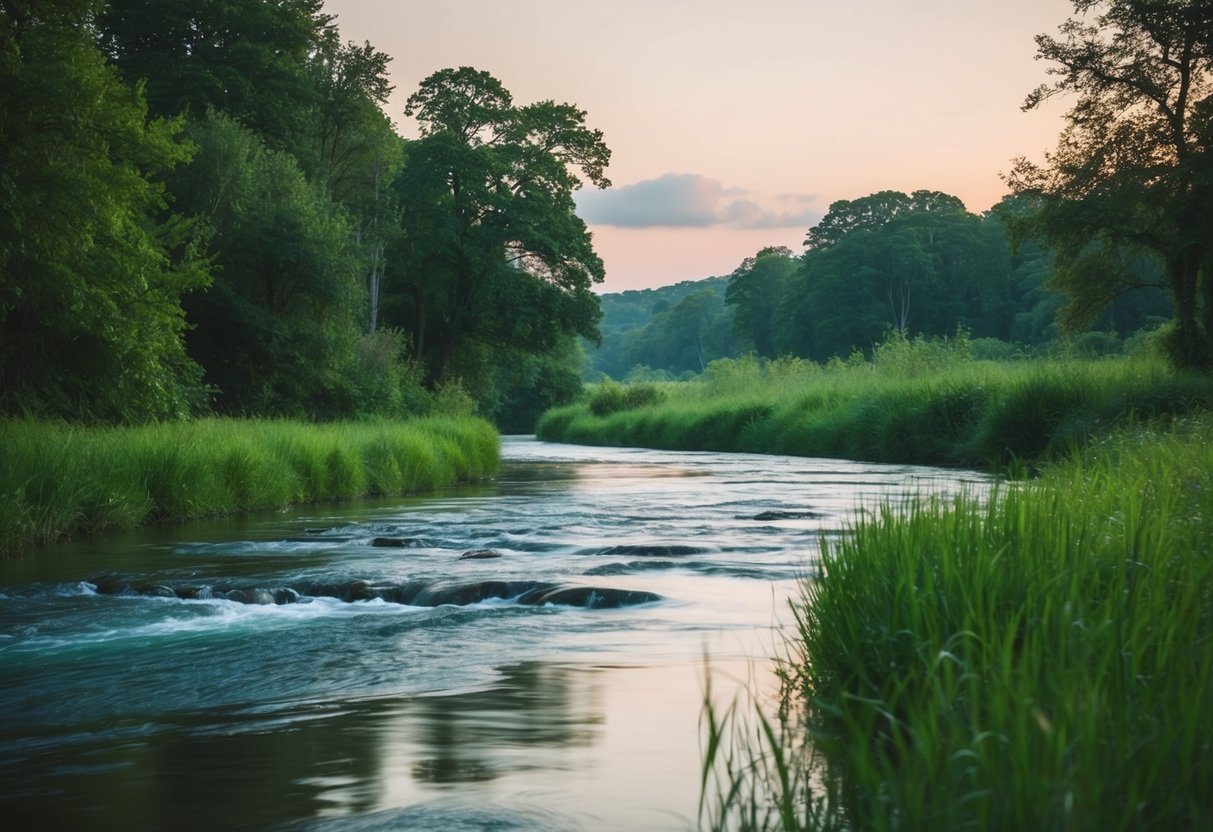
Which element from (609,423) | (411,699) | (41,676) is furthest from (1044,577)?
→ (609,423)

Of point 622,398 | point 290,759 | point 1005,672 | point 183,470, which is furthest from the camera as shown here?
point 622,398

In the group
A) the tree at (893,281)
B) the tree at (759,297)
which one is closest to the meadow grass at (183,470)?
the tree at (893,281)

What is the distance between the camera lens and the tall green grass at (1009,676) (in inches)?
88.5

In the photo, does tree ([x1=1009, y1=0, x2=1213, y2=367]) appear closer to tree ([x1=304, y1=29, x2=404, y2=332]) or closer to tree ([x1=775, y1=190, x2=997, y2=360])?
tree ([x1=304, y1=29, x2=404, y2=332])

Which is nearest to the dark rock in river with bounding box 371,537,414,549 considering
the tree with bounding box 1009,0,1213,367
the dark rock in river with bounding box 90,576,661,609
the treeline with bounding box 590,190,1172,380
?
the dark rock in river with bounding box 90,576,661,609

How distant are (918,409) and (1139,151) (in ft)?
24.4

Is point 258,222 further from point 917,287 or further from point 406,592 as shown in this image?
point 917,287

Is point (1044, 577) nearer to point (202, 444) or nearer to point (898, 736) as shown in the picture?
point (898, 736)

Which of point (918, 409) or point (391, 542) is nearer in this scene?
point (391, 542)

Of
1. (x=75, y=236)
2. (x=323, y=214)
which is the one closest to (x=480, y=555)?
(x=75, y=236)

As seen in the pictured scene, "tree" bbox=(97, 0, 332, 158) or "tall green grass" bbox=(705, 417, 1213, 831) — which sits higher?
"tree" bbox=(97, 0, 332, 158)

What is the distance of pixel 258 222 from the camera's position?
82.6ft

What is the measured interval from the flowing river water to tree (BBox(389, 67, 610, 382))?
3003cm

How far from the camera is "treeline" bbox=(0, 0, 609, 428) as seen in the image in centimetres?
1321
